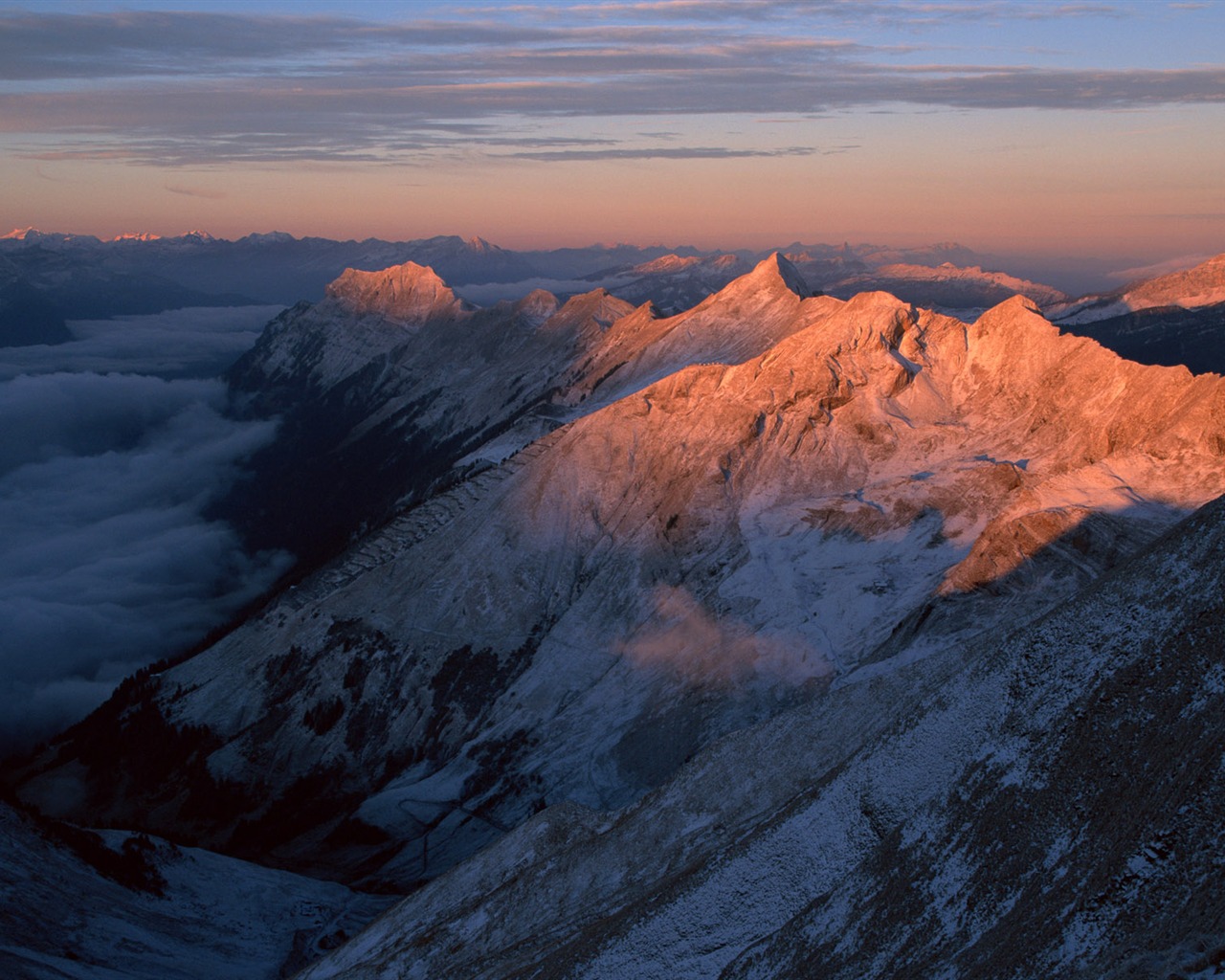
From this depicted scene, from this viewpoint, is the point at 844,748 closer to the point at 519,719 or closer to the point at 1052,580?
the point at 1052,580

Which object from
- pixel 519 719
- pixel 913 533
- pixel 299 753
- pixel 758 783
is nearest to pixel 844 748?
pixel 758 783

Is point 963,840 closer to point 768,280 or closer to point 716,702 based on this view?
point 716,702

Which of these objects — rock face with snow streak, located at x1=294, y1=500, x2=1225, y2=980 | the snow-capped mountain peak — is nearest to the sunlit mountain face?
rock face with snow streak, located at x1=294, y1=500, x2=1225, y2=980

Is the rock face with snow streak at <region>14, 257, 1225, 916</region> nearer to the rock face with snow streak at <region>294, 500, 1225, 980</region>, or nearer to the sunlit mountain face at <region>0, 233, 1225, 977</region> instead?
the sunlit mountain face at <region>0, 233, 1225, 977</region>

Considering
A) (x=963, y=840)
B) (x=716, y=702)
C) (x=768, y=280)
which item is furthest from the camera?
(x=768, y=280)

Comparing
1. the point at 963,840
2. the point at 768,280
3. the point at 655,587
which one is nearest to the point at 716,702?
the point at 655,587

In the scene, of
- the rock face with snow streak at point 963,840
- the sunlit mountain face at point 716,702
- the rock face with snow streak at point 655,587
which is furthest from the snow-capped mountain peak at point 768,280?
the rock face with snow streak at point 963,840
